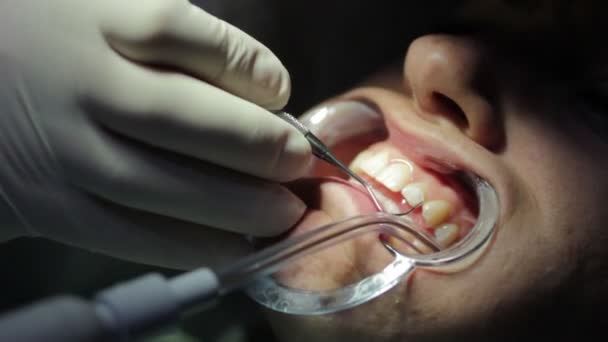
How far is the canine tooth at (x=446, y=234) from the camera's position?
0.94m

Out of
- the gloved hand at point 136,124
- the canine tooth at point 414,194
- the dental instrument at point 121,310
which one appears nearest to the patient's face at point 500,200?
the canine tooth at point 414,194

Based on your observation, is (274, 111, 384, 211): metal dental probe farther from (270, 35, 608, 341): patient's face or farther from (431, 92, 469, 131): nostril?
(431, 92, 469, 131): nostril

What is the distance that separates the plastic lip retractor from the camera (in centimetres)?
86

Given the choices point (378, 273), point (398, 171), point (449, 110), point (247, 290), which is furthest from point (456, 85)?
point (247, 290)

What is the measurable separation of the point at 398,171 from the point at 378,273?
20 cm

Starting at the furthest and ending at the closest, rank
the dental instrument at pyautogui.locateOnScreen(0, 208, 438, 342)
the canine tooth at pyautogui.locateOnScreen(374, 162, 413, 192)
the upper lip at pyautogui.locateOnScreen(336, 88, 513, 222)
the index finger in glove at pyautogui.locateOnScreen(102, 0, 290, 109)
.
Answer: the canine tooth at pyautogui.locateOnScreen(374, 162, 413, 192), the upper lip at pyautogui.locateOnScreen(336, 88, 513, 222), the index finger in glove at pyautogui.locateOnScreen(102, 0, 290, 109), the dental instrument at pyautogui.locateOnScreen(0, 208, 438, 342)

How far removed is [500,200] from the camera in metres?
0.88

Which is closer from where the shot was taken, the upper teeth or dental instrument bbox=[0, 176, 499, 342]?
dental instrument bbox=[0, 176, 499, 342]

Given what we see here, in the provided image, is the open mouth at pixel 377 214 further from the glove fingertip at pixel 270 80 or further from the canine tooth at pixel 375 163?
the glove fingertip at pixel 270 80

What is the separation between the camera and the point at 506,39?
1006mm

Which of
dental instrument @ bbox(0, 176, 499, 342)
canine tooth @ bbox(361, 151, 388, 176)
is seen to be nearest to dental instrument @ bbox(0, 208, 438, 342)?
dental instrument @ bbox(0, 176, 499, 342)

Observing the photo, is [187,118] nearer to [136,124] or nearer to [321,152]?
[136,124]

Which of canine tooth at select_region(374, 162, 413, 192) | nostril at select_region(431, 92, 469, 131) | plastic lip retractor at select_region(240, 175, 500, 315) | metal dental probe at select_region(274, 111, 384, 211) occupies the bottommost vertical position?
plastic lip retractor at select_region(240, 175, 500, 315)

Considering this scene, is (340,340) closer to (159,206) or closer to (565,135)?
(159,206)
